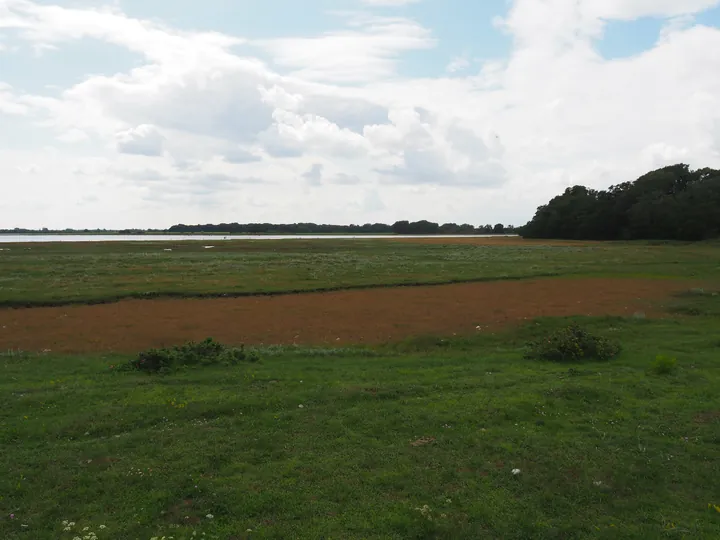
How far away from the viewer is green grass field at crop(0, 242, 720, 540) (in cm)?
684

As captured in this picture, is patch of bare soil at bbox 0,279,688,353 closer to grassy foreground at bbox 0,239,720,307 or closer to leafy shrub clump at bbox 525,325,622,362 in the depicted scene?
grassy foreground at bbox 0,239,720,307

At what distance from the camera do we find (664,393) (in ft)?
38.3

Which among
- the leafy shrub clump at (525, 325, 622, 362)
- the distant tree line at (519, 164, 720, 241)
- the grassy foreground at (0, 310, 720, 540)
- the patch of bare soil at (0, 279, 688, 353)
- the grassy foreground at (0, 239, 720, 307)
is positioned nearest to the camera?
the grassy foreground at (0, 310, 720, 540)

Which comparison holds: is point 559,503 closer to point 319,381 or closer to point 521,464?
point 521,464

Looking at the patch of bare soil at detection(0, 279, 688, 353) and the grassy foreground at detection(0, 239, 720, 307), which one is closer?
the patch of bare soil at detection(0, 279, 688, 353)

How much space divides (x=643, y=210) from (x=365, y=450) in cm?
10339

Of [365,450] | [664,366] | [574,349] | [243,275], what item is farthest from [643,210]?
[365,450]

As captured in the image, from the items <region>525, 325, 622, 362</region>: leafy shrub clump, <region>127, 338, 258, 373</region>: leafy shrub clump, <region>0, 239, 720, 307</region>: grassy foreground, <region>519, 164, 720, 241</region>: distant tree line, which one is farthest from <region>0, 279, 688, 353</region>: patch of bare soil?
<region>519, 164, 720, 241</region>: distant tree line

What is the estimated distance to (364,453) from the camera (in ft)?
28.6

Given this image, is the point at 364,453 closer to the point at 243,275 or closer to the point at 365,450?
the point at 365,450

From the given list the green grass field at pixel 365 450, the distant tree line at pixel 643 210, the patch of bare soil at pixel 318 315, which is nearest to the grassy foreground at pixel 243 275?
the patch of bare soil at pixel 318 315

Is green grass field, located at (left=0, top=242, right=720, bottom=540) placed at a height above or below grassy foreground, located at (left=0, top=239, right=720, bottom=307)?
below

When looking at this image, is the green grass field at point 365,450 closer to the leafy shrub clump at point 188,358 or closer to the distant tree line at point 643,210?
the leafy shrub clump at point 188,358

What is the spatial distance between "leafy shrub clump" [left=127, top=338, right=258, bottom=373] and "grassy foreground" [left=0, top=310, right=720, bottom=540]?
68 cm
